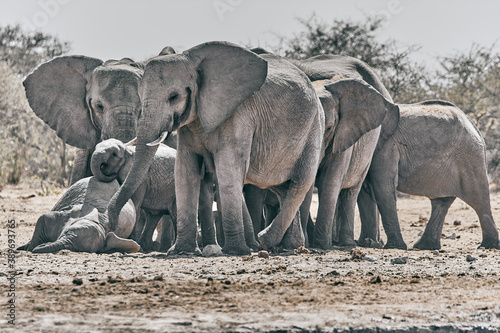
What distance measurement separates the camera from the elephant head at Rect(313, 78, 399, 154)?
10.1 meters

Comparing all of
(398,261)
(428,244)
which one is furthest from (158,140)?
(428,244)

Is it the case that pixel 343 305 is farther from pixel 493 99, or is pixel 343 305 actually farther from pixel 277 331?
pixel 493 99

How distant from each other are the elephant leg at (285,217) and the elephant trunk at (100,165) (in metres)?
1.64

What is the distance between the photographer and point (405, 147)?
37.7ft

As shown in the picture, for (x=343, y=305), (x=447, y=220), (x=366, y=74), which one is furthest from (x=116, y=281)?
(x=447, y=220)

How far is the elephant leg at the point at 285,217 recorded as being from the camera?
351 inches

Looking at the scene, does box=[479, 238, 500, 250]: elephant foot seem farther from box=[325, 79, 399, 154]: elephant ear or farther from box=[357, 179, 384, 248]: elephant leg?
box=[325, 79, 399, 154]: elephant ear

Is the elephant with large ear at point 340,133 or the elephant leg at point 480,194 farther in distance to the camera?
the elephant leg at point 480,194

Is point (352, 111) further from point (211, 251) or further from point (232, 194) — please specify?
point (211, 251)

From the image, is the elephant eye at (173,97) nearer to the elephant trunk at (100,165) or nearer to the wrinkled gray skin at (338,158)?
the elephant trunk at (100,165)

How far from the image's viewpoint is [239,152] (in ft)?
27.8

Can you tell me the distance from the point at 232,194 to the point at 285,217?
2.75 feet

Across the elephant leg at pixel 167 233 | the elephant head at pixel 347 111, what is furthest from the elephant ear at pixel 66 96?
the elephant head at pixel 347 111

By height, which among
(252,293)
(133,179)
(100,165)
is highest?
(100,165)
